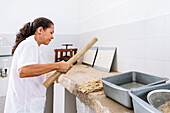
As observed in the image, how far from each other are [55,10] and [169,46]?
5.91ft

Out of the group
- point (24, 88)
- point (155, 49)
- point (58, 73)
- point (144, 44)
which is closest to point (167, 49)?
point (155, 49)

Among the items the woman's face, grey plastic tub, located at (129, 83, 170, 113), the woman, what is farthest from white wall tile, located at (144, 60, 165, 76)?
the woman's face

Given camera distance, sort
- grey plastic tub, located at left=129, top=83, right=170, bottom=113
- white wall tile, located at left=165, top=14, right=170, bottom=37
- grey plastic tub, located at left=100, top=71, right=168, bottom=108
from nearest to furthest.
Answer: grey plastic tub, located at left=129, top=83, right=170, bottom=113 → grey plastic tub, located at left=100, top=71, right=168, bottom=108 → white wall tile, located at left=165, top=14, right=170, bottom=37

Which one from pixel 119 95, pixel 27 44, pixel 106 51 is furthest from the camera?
pixel 106 51

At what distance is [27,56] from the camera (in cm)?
81

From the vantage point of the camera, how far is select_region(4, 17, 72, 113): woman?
0.81 m

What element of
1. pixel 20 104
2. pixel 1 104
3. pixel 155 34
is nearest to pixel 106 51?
pixel 155 34

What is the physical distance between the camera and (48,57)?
2152 millimetres

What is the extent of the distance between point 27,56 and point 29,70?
3.5 inches

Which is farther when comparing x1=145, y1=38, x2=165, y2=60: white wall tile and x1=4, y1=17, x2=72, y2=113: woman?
x1=145, y1=38, x2=165, y2=60: white wall tile

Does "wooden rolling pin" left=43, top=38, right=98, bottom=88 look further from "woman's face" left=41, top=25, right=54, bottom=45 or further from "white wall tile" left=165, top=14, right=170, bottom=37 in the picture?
"white wall tile" left=165, top=14, right=170, bottom=37

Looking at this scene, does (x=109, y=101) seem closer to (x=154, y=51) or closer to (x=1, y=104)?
(x=154, y=51)

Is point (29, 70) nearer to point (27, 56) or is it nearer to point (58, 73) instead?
point (27, 56)

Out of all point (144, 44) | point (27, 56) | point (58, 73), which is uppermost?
point (144, 44)
